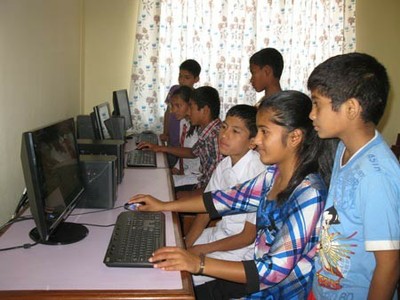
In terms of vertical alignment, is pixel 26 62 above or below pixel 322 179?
above

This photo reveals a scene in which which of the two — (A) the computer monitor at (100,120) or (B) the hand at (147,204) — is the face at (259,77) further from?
(B) the hand at (147,204)

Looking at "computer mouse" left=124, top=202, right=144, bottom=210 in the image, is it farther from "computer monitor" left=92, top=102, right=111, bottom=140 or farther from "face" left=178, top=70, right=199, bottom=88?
"face" left=178, top=70, right=199, bottom=88

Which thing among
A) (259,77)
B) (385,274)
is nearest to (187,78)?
(259,77)

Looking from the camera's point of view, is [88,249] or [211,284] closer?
[88,249]

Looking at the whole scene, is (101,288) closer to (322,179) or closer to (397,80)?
(322,179)

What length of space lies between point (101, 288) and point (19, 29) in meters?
1.29

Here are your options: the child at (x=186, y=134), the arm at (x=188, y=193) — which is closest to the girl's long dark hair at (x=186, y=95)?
the child at (x=186, y=134)

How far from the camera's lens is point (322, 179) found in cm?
124

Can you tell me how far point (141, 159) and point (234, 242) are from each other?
1.04m

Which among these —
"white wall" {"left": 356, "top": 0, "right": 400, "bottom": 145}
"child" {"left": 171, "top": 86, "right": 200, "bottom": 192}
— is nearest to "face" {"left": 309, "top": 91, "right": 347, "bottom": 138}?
"child" {"left": 171, "top": 86, "right": 200, "bottom": 192}

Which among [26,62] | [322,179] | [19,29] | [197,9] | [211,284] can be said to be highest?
[197,9]

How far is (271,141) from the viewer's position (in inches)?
50.4

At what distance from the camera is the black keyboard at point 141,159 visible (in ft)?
8.00

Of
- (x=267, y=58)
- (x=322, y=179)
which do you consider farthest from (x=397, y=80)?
(x=322, y=179)
